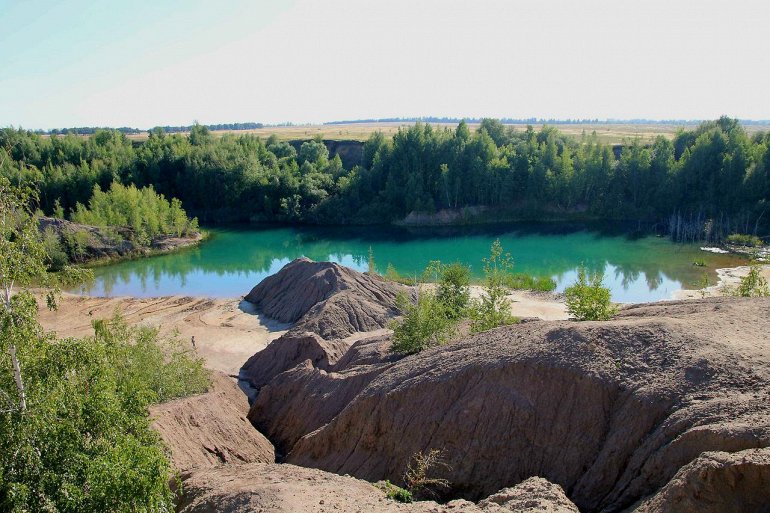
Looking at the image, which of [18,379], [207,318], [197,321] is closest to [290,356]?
[197,321]

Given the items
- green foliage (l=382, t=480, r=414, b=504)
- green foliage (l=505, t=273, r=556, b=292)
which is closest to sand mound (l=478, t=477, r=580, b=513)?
green foliage (l=382, t=480, r=414, b=504)

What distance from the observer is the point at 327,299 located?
3422 cm

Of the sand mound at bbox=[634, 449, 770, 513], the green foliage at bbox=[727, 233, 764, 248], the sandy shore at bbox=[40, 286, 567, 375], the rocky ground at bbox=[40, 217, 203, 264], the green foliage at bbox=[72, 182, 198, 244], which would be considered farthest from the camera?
the green foliage at bbox=[72, 182, 198, 244]

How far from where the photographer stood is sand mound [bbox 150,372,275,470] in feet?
55.9

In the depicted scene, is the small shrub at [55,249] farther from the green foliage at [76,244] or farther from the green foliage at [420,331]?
the green foliage at [420,331]

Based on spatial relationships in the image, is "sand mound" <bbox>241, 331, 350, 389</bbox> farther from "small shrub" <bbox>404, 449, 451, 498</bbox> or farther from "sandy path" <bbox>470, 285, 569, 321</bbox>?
"sandy path" <bbox>470, 285, 569, 321</bbox>

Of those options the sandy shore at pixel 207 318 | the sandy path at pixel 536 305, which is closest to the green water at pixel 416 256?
the sandy shore at pixel 207 318

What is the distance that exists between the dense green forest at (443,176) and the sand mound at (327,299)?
3384 centimetres

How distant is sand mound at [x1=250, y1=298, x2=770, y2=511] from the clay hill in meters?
0.03

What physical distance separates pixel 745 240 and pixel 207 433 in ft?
172

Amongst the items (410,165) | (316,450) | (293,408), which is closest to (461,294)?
(293,408)

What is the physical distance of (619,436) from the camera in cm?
1373

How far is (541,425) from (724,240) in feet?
162

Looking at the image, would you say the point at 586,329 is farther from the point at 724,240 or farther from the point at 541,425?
the point at 724,240
